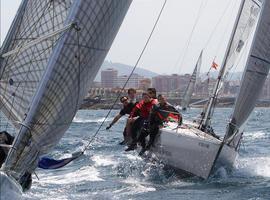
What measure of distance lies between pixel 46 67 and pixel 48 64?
0.04 m

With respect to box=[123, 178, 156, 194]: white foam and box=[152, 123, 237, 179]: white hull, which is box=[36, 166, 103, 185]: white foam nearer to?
box=[123, 178, 156, 194]: white foam

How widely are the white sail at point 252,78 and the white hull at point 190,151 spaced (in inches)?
16.5

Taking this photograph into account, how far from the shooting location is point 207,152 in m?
11.7

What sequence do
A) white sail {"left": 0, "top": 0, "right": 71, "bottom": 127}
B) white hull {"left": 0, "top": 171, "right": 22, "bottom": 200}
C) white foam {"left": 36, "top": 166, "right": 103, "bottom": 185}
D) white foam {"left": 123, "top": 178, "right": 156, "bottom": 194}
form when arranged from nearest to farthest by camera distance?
white hull {"left": 0, "top": 171, "right": 22, "bottom": 200}, white sail {"left": 0, "top": 0, "right": 71, "bottom": 127}, white foam {"left": 123, "top": 178, "right": 156, "bottom": 194}, white foam {"left": 36, "top": 166, "right": 103, "bottom": 185}

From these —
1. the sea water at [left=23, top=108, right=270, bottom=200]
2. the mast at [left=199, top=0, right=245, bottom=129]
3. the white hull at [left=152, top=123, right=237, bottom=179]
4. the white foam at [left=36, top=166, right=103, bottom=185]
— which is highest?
the mast at [left=199, top=0, right=245, bottom=129]

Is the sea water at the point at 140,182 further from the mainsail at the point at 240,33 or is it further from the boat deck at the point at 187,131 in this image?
the mainsail at the point at 240,33

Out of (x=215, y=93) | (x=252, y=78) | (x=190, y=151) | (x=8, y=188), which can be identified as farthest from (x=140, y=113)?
(x=8, y=188)

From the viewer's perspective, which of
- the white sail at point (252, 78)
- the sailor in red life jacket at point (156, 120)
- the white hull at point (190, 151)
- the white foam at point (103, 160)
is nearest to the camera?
the white hull at point (190, 151)

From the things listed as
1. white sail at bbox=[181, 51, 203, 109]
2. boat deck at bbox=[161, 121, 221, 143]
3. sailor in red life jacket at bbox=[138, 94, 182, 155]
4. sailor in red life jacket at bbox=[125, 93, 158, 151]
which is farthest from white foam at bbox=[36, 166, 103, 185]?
white sail at bbox=[181, 51, 203, 109]

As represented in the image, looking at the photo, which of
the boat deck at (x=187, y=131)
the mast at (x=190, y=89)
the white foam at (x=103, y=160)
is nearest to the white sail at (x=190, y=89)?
the mast at (x=190, y=89)

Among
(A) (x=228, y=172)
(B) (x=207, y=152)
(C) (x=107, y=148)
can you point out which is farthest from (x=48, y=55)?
(C) (x=107, y=148)

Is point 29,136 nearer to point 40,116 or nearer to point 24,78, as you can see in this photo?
point 40,116

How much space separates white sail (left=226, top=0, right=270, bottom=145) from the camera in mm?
11969

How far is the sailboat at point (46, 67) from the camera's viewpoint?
627 centimetres
